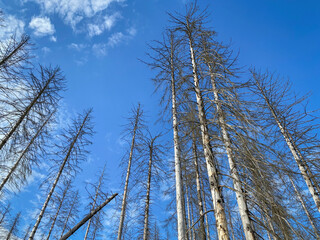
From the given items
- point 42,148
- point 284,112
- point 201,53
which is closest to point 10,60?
point 42,148

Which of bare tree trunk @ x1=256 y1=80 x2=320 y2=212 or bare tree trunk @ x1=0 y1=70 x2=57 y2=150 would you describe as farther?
bare tree trunk @ x1=0 y1=70 x2=57 y2=150

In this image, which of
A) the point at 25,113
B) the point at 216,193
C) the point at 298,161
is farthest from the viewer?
the point at 25,113

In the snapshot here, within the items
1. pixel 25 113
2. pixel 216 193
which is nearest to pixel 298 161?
pixel 216 193

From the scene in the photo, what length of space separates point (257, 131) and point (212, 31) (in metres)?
3.95

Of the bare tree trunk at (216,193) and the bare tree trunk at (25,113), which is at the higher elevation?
the bare tree trunk at (25,113)

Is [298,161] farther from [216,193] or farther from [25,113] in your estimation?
[25,113]

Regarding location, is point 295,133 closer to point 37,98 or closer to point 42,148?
point 42,148

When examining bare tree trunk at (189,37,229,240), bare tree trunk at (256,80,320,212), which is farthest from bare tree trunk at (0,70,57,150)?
bare tree trunk at (256,80,320,212)

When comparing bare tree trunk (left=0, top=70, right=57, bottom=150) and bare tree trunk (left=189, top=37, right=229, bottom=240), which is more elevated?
bare tree trunk (left=0, top=70, right=57, bottom=150)

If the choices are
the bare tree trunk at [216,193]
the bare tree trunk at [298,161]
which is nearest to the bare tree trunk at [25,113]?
the bare tree trunk at [216,193]

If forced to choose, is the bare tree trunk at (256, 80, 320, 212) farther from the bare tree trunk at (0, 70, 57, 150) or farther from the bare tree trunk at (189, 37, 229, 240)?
the bare tree trunk at (0, 70, 57, 150)

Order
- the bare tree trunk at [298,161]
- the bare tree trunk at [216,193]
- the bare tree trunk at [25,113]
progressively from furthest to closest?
the bare tree trunk at [25,113], the bare tree trunk at [298,161], the bare tree trunk at [216,193]

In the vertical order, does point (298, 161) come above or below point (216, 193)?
Result: above

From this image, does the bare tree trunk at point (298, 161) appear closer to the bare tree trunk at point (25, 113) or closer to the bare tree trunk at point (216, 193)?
the bare tree trunk at point (216, 193)
